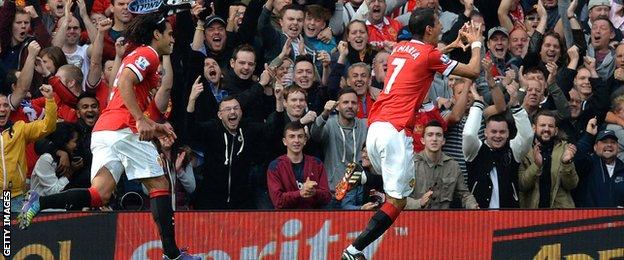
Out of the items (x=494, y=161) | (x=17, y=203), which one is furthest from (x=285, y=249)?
(x=494, y=161)

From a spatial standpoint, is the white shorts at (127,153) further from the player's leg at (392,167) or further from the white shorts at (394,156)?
the white shorts at (394,156)

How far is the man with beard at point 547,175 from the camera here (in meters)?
18.2

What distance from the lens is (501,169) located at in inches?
714

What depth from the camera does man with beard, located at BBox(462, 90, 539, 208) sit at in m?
18.1

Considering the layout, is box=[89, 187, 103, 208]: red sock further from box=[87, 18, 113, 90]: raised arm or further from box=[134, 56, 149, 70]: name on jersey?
box=[87, 18, 113, 90]: raised arm

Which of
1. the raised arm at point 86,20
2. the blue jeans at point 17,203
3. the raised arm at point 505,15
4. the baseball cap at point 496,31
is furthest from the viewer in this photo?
the raised arm at point 505,15

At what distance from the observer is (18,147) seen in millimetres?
17094

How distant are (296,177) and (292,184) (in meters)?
0.10

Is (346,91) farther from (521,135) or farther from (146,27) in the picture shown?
(146,27)

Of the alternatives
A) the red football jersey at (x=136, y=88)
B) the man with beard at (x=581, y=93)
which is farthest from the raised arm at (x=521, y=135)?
the red football jersey at (x=136, y=88)

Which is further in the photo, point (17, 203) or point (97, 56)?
point (97, 56)

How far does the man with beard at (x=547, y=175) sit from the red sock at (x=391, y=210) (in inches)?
117

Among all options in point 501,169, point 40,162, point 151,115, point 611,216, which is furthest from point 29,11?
point 611,216

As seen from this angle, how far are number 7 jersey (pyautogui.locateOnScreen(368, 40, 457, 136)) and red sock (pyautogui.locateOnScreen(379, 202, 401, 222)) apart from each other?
75 centimetres
